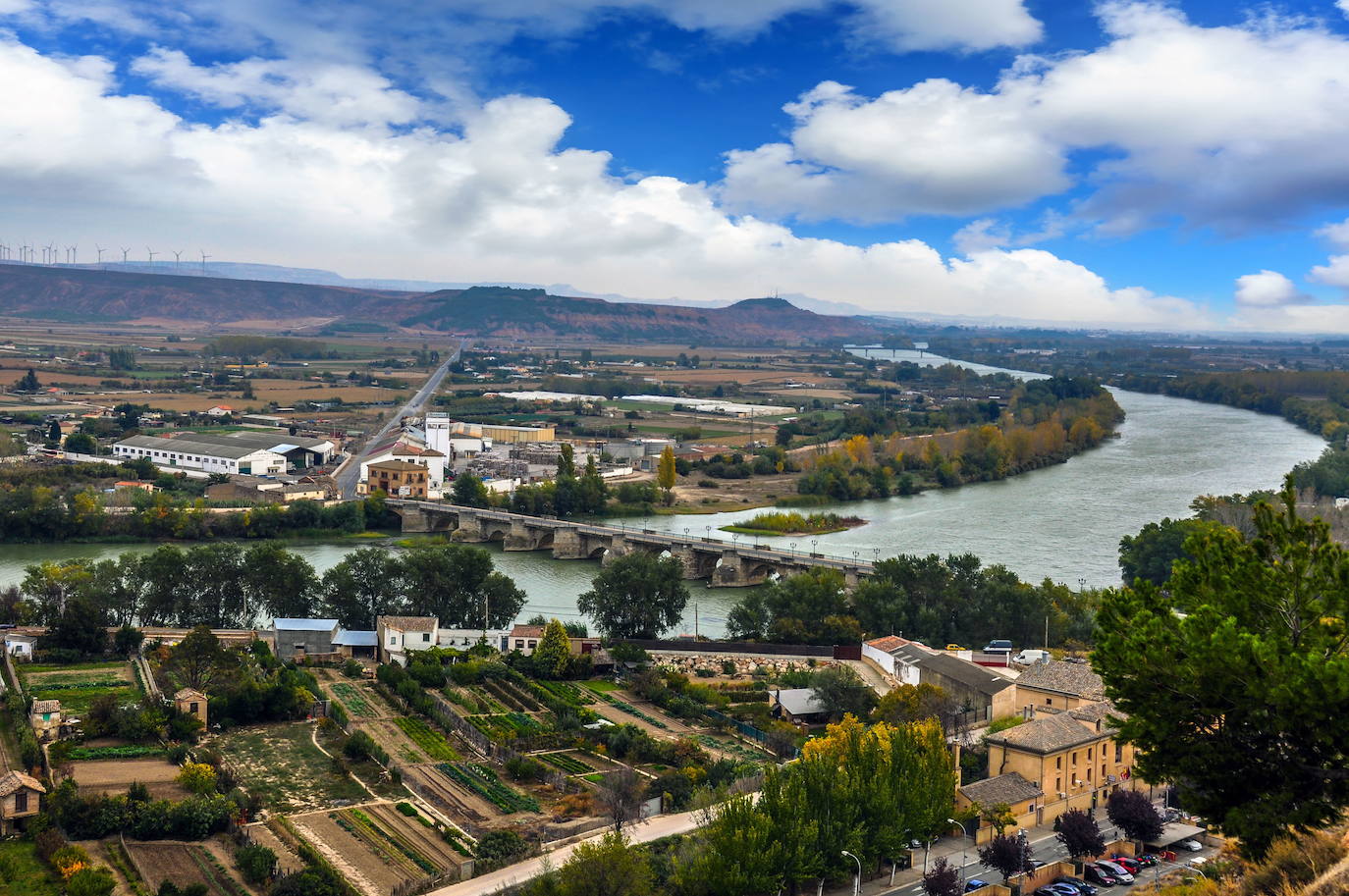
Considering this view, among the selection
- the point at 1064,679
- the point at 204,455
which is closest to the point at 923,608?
the point at 1064,679

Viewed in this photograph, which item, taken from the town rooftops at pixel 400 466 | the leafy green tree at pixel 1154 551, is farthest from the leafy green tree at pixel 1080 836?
the town rooftops at pixel 400 466

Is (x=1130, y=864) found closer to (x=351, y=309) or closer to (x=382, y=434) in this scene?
(x=382, y=434)

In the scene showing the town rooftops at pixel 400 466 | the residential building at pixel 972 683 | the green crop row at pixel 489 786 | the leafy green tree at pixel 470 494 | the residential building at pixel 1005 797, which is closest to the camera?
the residential building at pixel 1005 797

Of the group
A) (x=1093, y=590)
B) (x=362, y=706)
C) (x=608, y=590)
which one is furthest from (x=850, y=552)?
(x=362, y=706)

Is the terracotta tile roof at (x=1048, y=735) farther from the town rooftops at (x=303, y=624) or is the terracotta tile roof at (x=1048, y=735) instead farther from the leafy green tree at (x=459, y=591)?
the town rooftops at (x=303, y=624)

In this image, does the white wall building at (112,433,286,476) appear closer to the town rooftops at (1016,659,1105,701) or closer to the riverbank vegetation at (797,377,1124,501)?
the riverbank vegetation at (797,377,1124,501)

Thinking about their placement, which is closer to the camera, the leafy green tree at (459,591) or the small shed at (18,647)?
the small shed at (18,647)

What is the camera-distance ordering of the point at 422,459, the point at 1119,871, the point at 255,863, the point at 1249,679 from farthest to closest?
1. the point at 422,459
2. the point at 1119,871
3. the point at 255,863
4. the point at 1249,679
